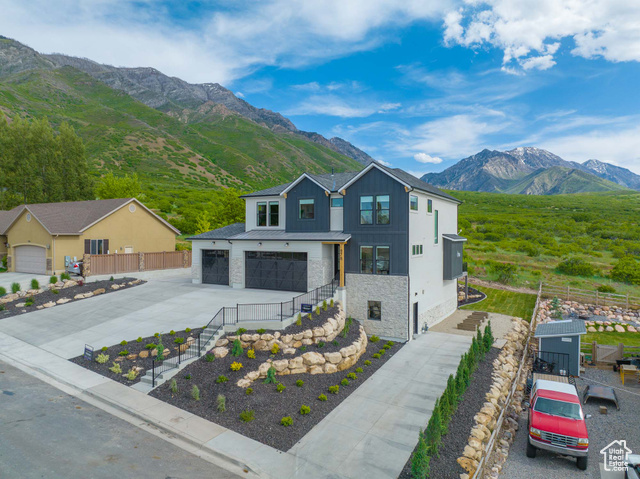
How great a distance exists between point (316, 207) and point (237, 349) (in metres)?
11.3

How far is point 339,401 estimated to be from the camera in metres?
12.7

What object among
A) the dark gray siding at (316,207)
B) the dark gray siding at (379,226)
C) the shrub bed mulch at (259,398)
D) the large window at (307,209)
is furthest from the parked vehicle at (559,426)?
the large window at (307,209)

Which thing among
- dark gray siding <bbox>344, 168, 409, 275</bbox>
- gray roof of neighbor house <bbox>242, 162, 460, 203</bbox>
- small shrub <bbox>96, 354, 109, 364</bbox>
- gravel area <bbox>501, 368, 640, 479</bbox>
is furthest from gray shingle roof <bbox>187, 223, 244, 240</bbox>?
gravel area <bbox>501, 368, 640, 479</bbox>

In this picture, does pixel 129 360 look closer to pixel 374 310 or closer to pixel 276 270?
pixel 276 270

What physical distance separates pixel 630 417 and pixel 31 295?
3449 centimetres

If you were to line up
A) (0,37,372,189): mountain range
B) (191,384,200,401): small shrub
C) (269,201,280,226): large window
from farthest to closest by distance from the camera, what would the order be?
(0,37,372,189): mountain range → (269,201,280,226): large window → (191,384,200,401): small shrub

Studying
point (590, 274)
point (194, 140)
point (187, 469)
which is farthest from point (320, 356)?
point (194, 140)

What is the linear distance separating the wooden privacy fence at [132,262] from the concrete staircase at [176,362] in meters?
17.1

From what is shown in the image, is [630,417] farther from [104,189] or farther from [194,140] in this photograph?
[194,140]

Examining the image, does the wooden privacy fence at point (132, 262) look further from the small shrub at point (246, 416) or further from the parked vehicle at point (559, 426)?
the parked vehicle at point (559, 426)

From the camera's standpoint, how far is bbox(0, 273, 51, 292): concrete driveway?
25.4 metres

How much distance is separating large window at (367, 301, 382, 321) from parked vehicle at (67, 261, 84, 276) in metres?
22.9

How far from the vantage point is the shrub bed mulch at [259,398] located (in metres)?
10.5

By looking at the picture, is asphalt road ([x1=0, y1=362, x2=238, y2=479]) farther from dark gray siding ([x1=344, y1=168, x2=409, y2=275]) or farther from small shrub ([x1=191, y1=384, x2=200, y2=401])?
dark gray siding ([x1=344, y1=168, x2=409, y2=275])
